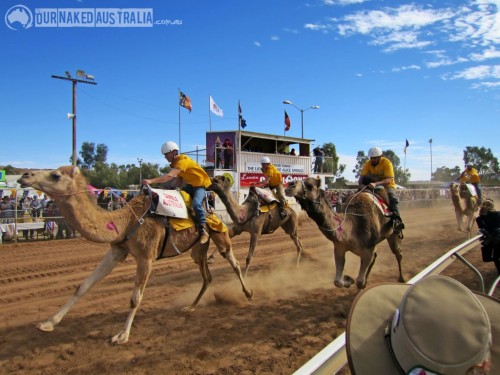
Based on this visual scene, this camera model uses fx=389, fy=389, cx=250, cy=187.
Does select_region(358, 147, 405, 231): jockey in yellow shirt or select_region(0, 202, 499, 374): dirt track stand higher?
select_region(358, 147, 405, 231): jockey in yellow shirt

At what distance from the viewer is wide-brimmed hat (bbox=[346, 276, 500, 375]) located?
1.55 m

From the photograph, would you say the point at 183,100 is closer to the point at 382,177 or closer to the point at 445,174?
the point at 382,177

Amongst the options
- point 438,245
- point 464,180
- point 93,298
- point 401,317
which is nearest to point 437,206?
point 464,180

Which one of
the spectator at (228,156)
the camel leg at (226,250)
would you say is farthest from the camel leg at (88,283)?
the spectator at (228,156)

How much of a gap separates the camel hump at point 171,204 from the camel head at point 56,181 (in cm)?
122

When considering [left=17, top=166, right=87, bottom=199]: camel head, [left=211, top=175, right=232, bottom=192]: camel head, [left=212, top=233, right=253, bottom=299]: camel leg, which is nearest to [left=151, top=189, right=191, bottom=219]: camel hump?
[left=212, top=233, right=253, bottom=299]: camel leg

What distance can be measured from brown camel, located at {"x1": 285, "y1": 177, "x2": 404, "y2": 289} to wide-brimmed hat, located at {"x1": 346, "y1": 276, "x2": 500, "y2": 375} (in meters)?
4.72

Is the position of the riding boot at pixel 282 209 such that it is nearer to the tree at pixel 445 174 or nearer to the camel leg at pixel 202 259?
the camel leg at pixel 202 259

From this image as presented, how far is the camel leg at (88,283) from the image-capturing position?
18.1ft

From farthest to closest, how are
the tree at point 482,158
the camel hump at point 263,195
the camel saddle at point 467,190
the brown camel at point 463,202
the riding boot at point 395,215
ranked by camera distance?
the tree at point 482,158 < the camel saddle at point 467,190 < the brown camel at point 463,202 < the camel hump at point 263,195 < the riding boot at point 395,215

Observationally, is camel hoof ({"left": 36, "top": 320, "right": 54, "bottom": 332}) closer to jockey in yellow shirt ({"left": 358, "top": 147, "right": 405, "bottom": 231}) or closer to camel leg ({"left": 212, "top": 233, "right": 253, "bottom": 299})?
camel leg ({"left": 212, "top": 233, "right": 253, "bottom": 299})

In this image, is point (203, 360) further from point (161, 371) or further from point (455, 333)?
point (455, 333)

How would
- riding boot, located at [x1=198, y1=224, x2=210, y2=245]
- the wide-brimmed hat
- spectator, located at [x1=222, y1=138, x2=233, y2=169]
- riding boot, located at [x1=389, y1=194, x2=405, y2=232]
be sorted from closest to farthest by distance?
the wide-brimmed hat < riding boot, located at [x1=198, y1=224, x2=210, y2=245] < riding boot, located at [x1=389, y1=194, x2=405, y2=232] < spectator, located at [x1=222, y1=138, x2=233, y2=169]

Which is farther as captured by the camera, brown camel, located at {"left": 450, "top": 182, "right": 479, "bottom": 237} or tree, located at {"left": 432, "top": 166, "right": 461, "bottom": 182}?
tree, located at {"left": 432, "top": 166, "right": 461, "bottom": 182}
